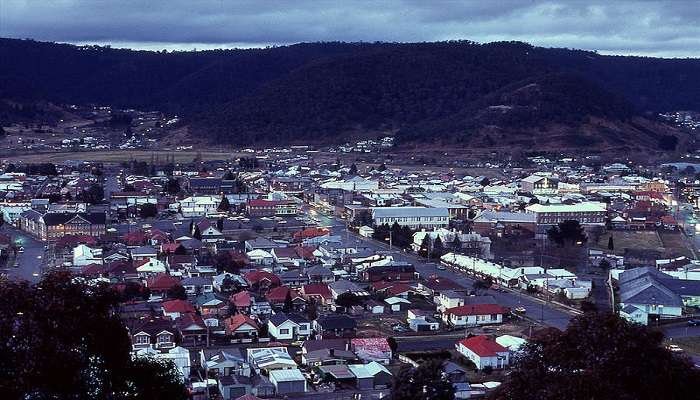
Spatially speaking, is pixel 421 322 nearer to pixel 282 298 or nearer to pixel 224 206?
pixel 282 298

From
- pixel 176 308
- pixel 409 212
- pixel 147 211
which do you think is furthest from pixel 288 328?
pixel 147 211

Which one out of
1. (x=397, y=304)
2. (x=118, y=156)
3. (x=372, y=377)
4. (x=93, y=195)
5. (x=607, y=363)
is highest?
(x=607, y=363)

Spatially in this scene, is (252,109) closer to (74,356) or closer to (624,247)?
(624,247)

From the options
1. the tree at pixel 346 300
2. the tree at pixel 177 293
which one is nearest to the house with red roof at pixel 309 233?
the tree at pixel 177 293

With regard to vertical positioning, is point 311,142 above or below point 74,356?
below

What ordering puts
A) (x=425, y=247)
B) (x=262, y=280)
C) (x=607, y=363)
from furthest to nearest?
1. (x=425, y=247)
2. (x=262, y=280)
3. (x=607, y=363)

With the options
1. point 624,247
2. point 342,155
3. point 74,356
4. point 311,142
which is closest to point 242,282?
point 624,247
